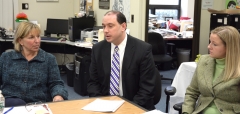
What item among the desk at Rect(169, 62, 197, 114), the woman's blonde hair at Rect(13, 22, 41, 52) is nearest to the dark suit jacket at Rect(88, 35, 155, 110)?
the woman's blonde hair at Rect(13, 22, 41, 52)

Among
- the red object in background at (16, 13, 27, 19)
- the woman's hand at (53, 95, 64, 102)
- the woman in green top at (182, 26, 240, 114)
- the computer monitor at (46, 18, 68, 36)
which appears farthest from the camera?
the computer monitor at (46, 18, 68, 36)

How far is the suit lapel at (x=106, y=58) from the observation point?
2467 mm

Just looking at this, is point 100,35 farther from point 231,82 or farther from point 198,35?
A: point 231,82

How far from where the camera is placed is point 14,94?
2.42 metres

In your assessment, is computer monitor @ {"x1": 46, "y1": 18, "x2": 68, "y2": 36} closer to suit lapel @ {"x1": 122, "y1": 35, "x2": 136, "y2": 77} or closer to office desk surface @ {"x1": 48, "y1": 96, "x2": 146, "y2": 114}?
suit lapel @ {"x1": 122, "y1": 35, "x2": 136, "y2": 77}

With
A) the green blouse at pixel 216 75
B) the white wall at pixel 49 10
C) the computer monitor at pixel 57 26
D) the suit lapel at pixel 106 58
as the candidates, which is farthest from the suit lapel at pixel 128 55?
the white wall at pixel 49 10

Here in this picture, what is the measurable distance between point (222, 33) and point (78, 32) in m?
3.37

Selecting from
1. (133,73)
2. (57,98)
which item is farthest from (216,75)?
(57,98)

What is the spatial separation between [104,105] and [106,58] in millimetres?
546

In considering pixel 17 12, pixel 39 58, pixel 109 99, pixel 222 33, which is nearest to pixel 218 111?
pixel 222 33

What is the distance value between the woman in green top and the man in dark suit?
35cm

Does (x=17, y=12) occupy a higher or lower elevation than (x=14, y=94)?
higher

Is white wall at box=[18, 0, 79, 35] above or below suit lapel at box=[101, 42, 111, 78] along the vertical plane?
above

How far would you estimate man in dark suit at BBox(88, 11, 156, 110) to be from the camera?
241cm
